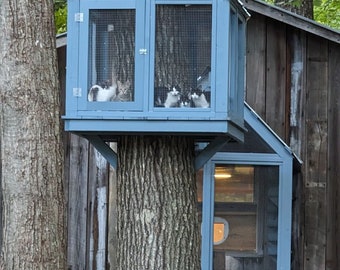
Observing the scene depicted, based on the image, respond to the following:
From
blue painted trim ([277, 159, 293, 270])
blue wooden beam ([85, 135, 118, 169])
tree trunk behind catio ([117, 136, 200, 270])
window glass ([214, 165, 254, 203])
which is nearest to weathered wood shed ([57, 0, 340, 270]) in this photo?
blue painted trim ([277, 159, 293, 270])

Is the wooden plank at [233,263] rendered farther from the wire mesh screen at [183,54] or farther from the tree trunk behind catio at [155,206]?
the wire mesh screen at [183,54]

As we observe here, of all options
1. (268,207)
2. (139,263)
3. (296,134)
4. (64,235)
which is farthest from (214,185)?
(139,263)

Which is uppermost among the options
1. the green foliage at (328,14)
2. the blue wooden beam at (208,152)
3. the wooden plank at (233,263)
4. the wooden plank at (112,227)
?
the green foliage at (328,14)

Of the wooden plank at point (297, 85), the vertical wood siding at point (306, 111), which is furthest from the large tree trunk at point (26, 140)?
the wooden plank at point (297, 85)

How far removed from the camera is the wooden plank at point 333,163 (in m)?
6.87

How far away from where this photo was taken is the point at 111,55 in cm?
395

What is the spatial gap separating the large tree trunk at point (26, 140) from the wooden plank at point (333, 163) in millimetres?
3052

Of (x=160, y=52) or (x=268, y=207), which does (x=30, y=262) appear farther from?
(x=268, y=207)

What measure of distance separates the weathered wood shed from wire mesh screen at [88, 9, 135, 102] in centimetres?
306

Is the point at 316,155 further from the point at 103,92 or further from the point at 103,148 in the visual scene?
the point at 103,92

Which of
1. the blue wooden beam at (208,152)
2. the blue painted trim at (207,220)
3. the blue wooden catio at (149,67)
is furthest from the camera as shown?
the blue painted trim at (207,220)

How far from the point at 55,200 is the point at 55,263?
419mm

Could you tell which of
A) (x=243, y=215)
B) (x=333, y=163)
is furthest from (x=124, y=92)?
(x=333, y=163)

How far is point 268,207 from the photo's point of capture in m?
6.63
